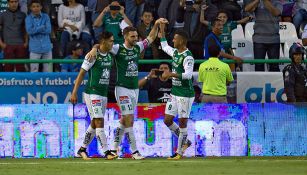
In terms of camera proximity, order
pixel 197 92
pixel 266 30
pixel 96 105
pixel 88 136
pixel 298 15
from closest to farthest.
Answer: pixel 96 105 → pixel 88 136 → pixel 197 92 → pixel 266 30 → pixel 298 15

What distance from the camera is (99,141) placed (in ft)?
53.5

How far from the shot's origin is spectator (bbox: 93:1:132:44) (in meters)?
19.6

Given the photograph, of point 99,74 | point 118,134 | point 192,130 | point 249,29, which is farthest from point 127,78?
point 249,29

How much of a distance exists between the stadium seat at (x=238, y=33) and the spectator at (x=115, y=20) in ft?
9.06

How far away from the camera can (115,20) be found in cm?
1972

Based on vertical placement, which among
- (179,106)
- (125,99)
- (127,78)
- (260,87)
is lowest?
(179,106)

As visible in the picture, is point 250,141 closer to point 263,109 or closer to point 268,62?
point 263,109

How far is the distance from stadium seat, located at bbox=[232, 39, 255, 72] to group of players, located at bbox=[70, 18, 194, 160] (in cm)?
424

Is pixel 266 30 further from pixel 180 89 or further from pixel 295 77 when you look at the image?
pixel 180 89

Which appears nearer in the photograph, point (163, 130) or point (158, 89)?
point (163, 130)

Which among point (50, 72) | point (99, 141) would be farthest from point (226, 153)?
point (50, 72)

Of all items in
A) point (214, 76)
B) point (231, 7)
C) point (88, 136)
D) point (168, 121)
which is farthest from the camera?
point (231, 7)

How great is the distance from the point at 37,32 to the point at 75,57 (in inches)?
38.7

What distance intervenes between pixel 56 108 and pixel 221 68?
11.0ft
